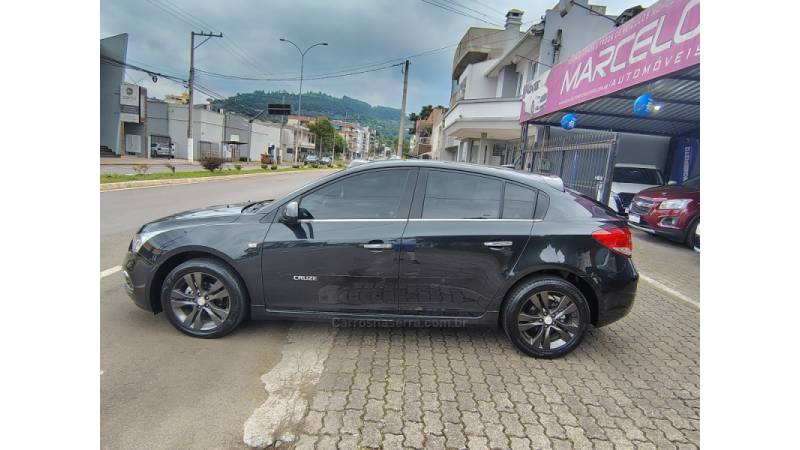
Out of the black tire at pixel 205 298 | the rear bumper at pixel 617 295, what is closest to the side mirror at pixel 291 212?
the black tire at pixel 205 298

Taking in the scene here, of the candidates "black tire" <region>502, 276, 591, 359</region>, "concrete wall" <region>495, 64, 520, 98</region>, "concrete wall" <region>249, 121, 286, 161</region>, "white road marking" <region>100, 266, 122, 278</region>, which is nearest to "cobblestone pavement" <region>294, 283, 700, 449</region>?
"black tire" <region>502, 276, 591, 359</region>

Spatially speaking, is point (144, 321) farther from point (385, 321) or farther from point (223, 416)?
point (385, 321)

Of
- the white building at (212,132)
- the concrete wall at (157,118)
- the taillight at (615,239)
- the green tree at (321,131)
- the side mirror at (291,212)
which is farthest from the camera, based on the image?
the green tree at (321,131)

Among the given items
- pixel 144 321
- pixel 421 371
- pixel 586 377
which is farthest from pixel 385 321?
pixel 144 321

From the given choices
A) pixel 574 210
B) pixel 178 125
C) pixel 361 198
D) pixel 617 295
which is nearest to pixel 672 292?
pixel 617 295

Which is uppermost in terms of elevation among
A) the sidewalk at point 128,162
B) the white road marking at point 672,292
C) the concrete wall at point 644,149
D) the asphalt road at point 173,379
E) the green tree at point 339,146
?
the green tree at point 339,146

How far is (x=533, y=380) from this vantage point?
2873mm

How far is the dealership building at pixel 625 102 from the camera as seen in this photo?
19.1ft

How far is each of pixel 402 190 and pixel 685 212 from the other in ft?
23.2

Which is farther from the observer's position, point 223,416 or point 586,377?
point 586,377

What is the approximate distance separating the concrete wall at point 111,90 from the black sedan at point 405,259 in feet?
126

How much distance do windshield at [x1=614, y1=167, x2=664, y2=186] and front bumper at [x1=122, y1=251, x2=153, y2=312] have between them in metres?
11.5

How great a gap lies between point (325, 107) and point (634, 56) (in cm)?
10459

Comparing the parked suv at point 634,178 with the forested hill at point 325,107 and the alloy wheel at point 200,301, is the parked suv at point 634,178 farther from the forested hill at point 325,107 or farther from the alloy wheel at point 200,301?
the forested hill at point 325,107
